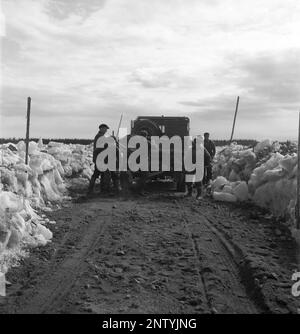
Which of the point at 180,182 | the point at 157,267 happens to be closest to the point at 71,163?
the point at 180,182

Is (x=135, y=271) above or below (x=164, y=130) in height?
below

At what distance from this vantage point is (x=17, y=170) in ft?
27.2

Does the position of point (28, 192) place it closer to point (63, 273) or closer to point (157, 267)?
point (63, 273)

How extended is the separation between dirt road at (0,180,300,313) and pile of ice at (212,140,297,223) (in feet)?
1.91

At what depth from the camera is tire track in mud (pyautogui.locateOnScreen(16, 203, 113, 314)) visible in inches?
164

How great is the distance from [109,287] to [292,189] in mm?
4855

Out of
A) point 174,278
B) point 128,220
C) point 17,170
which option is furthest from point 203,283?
point 17,170

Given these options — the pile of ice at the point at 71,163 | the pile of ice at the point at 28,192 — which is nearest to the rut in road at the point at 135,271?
the pile of ice at the point at 28,192

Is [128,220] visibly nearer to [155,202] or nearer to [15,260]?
[155,202]

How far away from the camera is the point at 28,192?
8.48m

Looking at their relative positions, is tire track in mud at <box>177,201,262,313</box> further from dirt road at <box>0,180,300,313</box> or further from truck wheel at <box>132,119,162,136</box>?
truck wheel at <box>132,119,162,136</box>

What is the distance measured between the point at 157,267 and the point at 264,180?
5.23m

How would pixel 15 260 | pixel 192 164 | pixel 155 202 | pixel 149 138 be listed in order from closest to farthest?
pixel 15 260
pixel 155 202
pixel 192 164
pixel 149 138

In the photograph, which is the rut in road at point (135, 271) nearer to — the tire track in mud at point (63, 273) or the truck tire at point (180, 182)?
the tire track in mud at point (63, 273)
